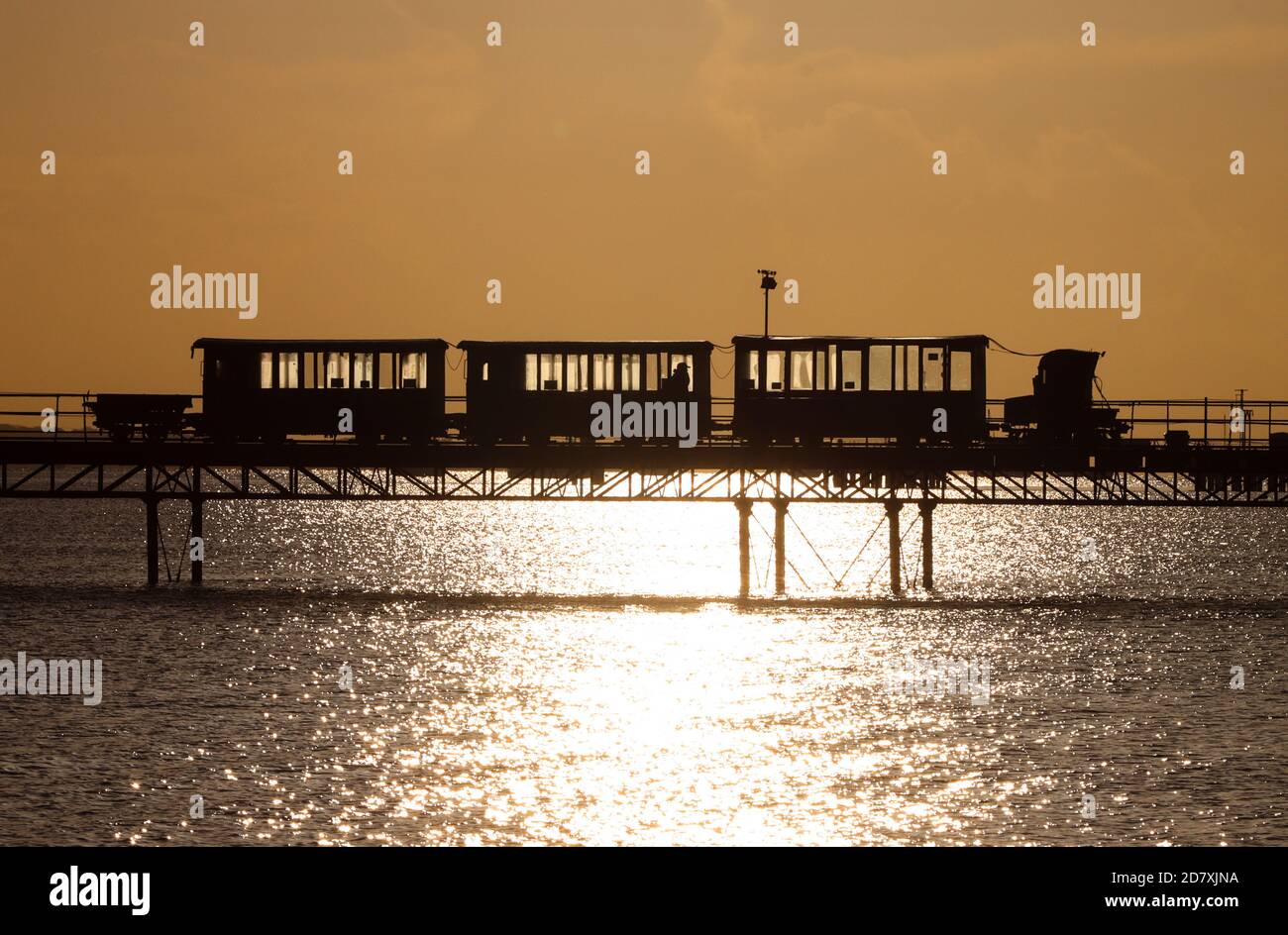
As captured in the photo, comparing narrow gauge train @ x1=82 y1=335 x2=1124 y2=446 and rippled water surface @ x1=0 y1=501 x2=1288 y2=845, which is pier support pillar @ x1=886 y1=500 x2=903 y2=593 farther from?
narrow gauge train @ x1=82 y1=335 x2=1124 y2=446

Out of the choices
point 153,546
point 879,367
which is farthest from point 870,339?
point 153,546

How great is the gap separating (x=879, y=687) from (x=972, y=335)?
1388 cm

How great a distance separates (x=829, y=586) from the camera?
7906 cm

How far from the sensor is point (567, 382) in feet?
163

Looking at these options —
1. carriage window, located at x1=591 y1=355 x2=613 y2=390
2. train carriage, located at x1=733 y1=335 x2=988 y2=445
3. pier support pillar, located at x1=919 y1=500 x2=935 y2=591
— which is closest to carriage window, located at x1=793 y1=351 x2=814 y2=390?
train carriage, located at x1=733 y1=335 x2=988 y2=445

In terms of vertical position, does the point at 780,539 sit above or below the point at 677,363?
below

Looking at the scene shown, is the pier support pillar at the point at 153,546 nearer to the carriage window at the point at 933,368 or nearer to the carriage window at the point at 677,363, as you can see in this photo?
the carriage window at the point at 677,363

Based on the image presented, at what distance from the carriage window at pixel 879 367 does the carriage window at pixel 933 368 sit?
1161mm

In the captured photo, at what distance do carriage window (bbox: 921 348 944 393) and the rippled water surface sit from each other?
331 inches

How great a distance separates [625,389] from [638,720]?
17644 millimetres

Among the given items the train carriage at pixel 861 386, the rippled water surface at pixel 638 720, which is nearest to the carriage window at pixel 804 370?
the train carriage at pixel 861 386

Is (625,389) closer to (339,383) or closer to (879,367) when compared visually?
(879,367)

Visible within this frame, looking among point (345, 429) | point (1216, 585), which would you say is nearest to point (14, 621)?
point (345, 429)
